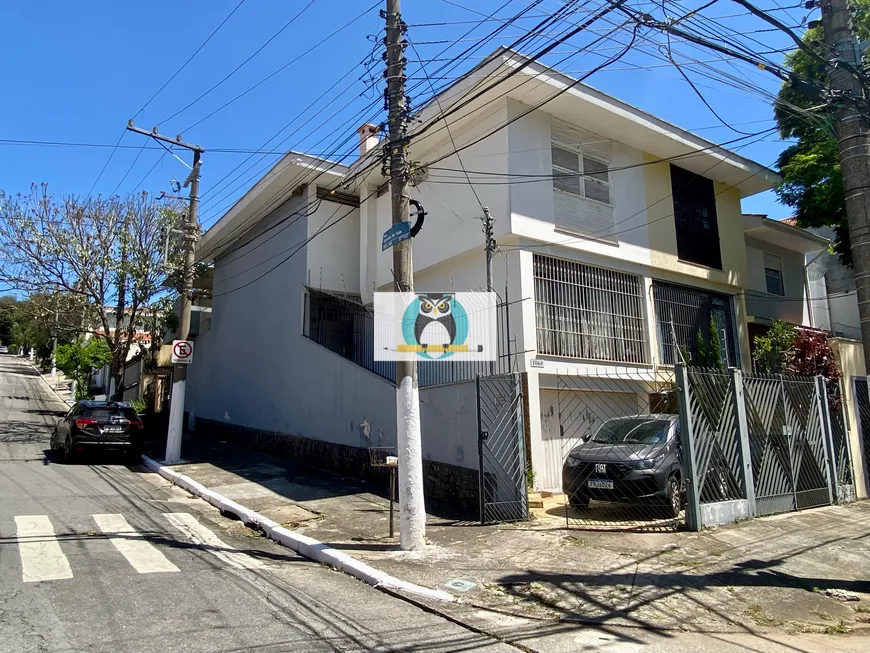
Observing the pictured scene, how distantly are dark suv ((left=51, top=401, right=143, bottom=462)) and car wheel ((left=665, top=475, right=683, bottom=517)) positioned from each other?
11838 mm

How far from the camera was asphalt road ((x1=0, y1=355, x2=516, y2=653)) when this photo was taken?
4031mm

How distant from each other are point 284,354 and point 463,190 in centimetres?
682

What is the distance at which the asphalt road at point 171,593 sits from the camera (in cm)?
403

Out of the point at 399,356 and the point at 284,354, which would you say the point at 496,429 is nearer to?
the point at 399,356

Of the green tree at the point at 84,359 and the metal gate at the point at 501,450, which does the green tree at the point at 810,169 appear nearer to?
the metal gate at the point at 501,450

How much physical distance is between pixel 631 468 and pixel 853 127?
16.7ft

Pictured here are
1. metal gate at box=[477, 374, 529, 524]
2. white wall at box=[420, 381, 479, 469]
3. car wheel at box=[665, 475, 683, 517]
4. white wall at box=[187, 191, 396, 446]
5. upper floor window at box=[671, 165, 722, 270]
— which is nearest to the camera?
car wheel at box=[665, 475, 683, 517]

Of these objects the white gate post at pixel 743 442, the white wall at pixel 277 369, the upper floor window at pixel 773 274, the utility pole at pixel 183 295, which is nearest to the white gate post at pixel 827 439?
the white gate post at pixel 743 442

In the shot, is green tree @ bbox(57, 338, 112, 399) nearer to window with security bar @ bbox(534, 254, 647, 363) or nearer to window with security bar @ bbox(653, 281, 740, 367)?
window with security bar @ bbox(534, 254, 647, 363)

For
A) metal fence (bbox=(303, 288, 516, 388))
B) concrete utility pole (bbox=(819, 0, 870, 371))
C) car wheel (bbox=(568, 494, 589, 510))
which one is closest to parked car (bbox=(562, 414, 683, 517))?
Result: car wheel (bbox=(568, 494, 589, 510))

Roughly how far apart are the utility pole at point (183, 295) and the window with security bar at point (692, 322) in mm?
11481

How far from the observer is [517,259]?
36.2ft

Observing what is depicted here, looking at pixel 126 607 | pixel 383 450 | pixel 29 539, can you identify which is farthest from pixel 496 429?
pixel 29 539

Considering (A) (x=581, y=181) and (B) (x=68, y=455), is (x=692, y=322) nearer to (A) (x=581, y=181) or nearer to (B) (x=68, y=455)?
(A) (x=581, y=181)
